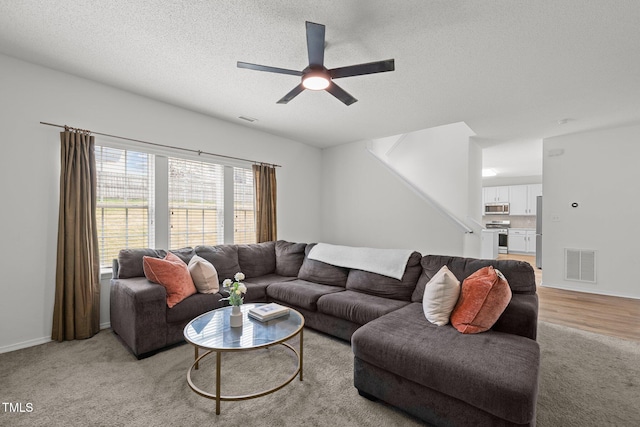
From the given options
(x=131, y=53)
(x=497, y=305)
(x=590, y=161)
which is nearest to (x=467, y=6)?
(x=497, y=305)

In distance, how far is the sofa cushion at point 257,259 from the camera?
3.89m

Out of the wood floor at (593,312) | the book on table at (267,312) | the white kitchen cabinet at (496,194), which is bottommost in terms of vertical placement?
the wood floor at (593,312)

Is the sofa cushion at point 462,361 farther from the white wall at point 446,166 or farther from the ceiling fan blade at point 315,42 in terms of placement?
the white wall at point 446,166

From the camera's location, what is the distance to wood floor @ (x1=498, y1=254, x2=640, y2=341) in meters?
3.26

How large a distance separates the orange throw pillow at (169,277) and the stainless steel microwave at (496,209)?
9536mm

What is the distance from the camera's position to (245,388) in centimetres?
208

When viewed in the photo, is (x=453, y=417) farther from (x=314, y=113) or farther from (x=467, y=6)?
(x=314, y=113)

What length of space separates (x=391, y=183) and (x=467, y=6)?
3295 millimetres

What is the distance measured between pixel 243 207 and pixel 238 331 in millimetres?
2870

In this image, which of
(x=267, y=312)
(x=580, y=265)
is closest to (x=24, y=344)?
(x=267, y=312)

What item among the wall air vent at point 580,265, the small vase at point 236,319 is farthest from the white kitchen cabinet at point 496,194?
the small vase at point 236,319

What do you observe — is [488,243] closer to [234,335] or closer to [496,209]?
[496,209]

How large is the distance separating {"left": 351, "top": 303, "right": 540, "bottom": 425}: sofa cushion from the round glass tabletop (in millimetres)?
535

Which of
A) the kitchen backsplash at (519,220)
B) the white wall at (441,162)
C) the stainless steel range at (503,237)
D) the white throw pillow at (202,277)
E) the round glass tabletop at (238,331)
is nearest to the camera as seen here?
the round glass tabletop at (238,331)
